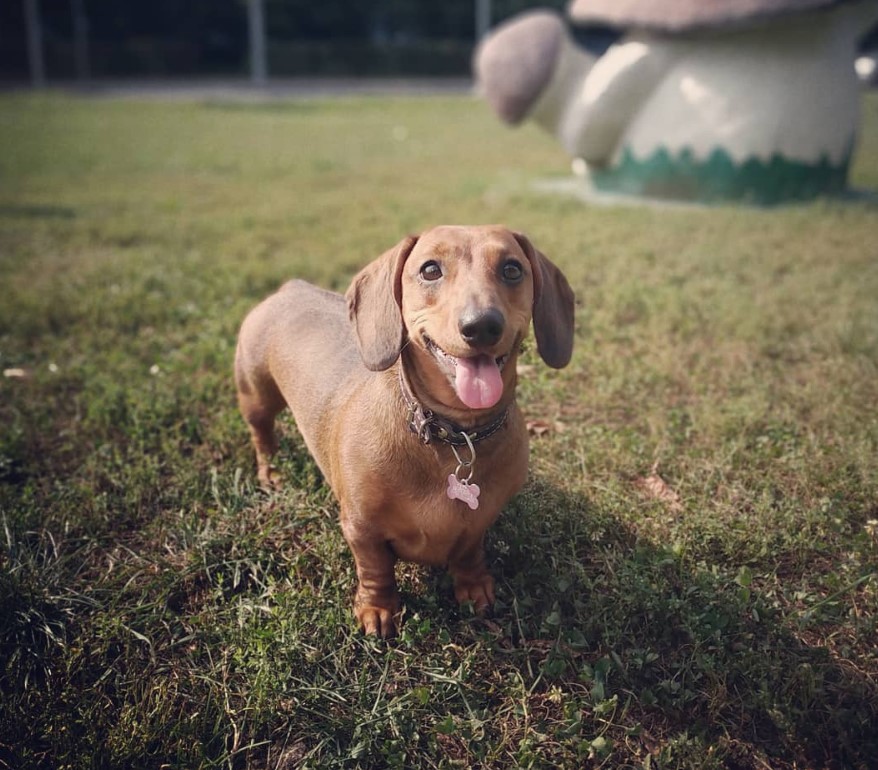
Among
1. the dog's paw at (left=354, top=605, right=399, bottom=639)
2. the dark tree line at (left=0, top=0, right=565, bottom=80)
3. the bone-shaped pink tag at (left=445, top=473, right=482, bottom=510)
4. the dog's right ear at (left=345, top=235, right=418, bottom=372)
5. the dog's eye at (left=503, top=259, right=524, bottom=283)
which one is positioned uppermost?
the dark tree line at (left=0, top=0, right=565, bottom=80)

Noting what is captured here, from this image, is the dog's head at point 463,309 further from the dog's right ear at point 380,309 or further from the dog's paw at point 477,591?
the dog's paw at point 477,591

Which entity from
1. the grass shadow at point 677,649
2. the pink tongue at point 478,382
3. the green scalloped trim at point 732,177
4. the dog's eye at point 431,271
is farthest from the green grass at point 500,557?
the green scalloped trim at point 732,177

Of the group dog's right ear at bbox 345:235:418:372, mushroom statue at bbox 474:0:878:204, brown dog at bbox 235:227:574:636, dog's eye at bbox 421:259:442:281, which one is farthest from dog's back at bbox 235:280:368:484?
mushroom statue at bbox 474:0:878:204

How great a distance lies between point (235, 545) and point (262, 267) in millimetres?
3447

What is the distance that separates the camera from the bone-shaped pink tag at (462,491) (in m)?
2.10

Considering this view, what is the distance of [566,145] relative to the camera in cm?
799

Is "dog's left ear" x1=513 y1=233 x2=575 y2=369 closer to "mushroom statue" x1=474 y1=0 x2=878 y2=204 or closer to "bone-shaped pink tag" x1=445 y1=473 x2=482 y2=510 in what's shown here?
"bone-shaped pink tag" x1=445 y1=473 x2=482 y2=510

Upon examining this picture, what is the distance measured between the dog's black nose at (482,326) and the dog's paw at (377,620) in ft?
3.08

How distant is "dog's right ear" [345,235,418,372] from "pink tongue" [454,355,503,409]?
8.8 inches

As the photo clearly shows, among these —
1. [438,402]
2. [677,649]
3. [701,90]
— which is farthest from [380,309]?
[701,90]

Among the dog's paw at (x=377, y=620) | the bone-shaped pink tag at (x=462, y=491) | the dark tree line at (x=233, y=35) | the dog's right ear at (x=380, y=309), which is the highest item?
the dark tree line at (x=233, y=35)

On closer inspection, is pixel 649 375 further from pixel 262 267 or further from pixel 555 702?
pixel 262 267

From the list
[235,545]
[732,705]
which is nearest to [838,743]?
[732,705]

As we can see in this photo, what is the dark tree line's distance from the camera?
119ft
